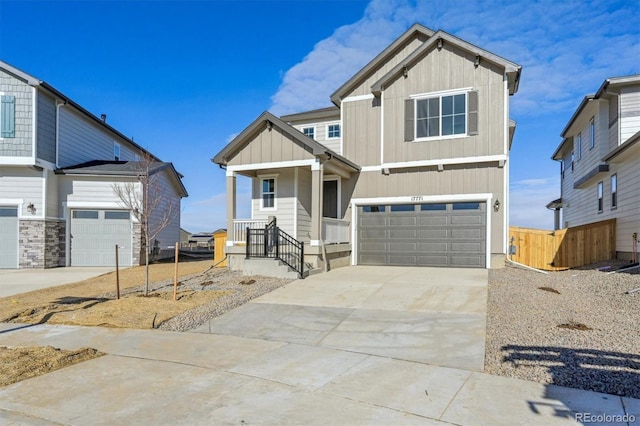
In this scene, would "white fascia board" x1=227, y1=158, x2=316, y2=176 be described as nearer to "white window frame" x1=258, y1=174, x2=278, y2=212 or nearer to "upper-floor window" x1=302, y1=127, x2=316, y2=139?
"white window frame" x1=258, y1=174, x2=278, y2=212

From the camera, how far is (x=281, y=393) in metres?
4.40

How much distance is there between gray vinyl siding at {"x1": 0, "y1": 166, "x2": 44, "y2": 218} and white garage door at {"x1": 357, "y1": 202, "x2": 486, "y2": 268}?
12638mm

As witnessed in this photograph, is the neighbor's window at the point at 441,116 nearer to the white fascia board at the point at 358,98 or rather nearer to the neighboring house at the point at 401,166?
the neighboring house at the point at 401,166

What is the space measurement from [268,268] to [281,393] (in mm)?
7920

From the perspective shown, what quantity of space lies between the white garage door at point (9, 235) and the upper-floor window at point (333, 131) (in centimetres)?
1271

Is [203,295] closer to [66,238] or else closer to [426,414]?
[426,414]

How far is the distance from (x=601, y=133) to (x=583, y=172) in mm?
3544

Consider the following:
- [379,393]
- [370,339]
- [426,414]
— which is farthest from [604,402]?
[370,339]

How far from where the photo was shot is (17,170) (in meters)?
16.4

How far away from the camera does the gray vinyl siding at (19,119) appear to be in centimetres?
1594

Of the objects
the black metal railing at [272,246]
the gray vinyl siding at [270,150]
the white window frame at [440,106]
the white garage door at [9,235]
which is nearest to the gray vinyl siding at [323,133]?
the white window frame at [440,106]

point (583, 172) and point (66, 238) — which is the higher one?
point (583, 172)

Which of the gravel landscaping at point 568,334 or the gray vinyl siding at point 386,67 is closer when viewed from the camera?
the gravel landscaping at point 568,334

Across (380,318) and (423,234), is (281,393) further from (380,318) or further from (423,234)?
(423,234)
